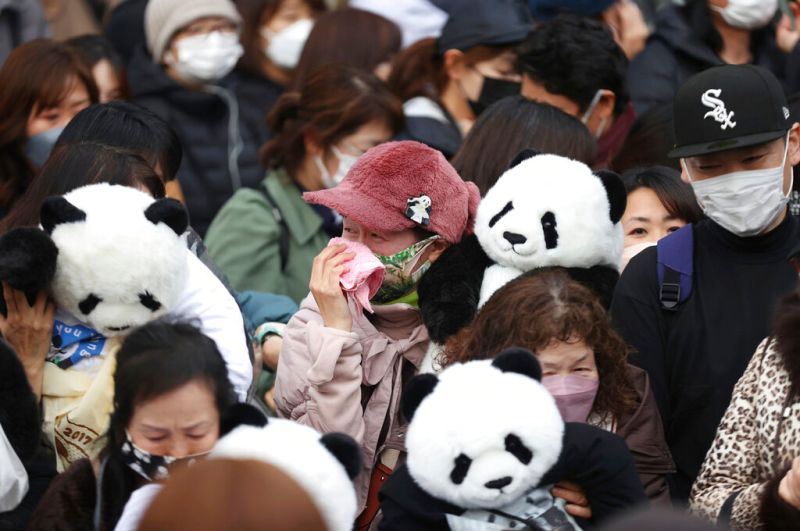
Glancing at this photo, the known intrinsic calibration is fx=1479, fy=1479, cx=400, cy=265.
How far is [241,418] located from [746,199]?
1.80 m

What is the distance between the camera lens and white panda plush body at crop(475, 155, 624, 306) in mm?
4719

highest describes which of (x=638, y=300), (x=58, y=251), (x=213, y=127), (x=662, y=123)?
(x=58, y=251)

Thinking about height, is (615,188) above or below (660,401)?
above

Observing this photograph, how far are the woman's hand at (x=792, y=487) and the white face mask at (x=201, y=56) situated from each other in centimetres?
469

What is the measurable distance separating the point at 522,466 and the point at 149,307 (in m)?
1.25

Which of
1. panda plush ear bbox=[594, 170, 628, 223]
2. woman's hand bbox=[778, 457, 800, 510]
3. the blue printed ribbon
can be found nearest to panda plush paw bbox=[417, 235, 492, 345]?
panda plush ear bbox=[594, 170, 628, 223]

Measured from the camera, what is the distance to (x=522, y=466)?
12.8 ft

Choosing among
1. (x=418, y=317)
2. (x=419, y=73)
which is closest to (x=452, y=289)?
(x=418, y=317)

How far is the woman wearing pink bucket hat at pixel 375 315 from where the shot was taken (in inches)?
183

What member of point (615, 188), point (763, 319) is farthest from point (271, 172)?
point (763, 319)

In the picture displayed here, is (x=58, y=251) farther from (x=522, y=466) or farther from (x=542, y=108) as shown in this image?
(x=542, y=108)

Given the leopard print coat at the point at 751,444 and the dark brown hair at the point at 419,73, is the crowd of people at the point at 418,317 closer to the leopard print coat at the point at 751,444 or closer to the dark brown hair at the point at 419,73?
the leopard print coat at the point at 751,444

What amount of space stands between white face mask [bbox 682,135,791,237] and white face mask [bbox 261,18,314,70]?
423cm

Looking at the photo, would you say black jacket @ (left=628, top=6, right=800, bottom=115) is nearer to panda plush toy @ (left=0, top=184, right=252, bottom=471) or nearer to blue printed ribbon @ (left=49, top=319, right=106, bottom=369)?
panda plush toy @ (left=0, top=184, right=252, bottom=471)
